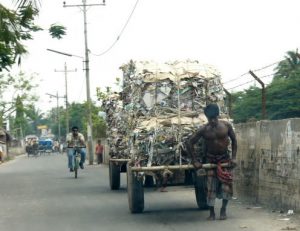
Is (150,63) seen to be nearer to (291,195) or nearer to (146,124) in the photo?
(146,124)

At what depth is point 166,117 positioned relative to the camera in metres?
11.8

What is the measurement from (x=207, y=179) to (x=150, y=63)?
2.57m

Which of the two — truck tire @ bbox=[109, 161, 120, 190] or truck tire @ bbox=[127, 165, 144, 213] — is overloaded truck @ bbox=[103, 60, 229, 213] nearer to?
truck tire @ bbox=[127, 165, 144, 213]

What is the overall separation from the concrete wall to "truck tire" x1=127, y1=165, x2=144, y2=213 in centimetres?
234

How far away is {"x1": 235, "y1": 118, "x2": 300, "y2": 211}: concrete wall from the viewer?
1174 centimetres

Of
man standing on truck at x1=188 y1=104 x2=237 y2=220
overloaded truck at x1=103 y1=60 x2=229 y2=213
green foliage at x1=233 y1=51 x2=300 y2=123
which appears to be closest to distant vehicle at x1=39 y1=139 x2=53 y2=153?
green foliage at x1=233 y1=51 x2=300 y2=123

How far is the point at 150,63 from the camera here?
12711mm

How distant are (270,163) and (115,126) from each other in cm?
556

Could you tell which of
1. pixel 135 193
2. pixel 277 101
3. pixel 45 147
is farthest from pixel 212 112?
pixel 45 147

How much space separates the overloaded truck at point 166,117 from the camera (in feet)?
37.2

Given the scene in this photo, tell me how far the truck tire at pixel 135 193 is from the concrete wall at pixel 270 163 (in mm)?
2345

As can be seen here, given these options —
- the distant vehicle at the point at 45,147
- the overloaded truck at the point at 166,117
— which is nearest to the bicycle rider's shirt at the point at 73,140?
the overloaded truck at the point at 166,117

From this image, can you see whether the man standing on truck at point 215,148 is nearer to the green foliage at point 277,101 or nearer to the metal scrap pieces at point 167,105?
the metal scrap pieces at point 167,105

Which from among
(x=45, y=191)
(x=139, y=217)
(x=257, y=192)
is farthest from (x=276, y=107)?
(x=139, y=217)
